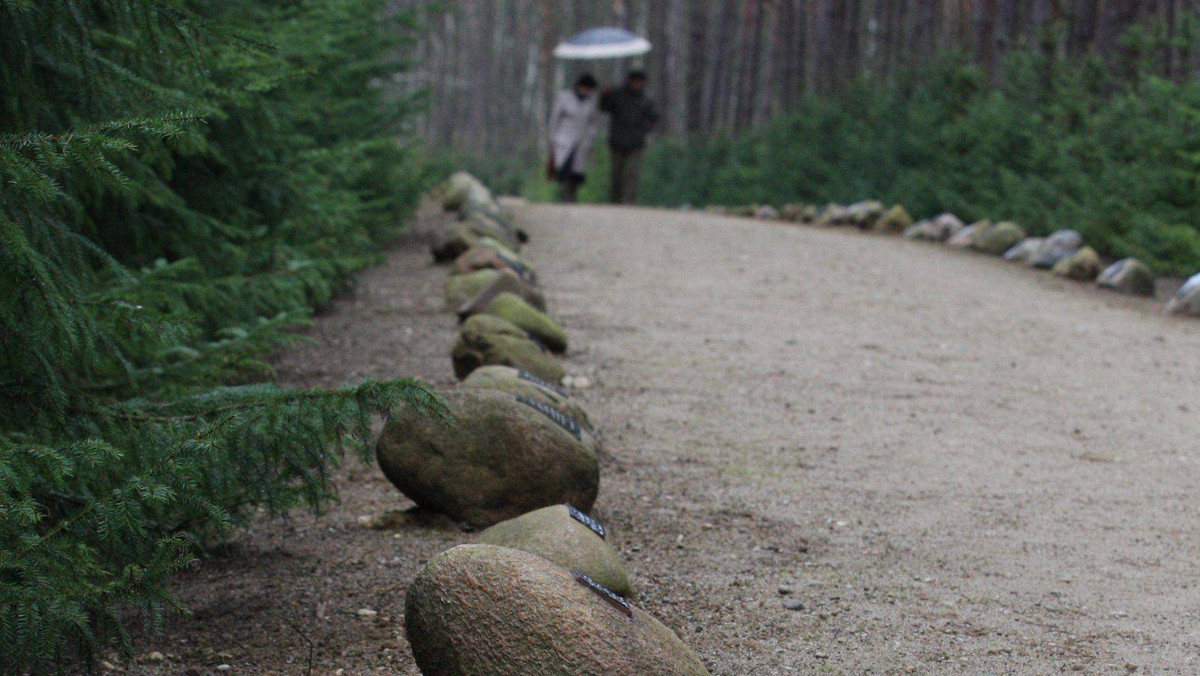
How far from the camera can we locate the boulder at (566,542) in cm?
299

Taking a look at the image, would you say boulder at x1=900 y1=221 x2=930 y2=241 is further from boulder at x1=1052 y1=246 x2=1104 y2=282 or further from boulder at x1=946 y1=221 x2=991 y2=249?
boulder at x1=1052 y1=246 x2=1104 y2=282

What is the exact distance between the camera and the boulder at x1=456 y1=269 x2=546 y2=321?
6.54 metres

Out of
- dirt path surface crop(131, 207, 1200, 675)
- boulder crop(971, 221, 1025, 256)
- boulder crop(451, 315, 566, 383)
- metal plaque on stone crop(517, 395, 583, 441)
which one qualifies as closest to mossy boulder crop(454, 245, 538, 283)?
dirt path surface crop(131, 207, 1200, 675)

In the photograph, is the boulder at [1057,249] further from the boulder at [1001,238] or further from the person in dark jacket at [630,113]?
the person in dark jacket at [630,113]

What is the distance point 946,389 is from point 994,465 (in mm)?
1295

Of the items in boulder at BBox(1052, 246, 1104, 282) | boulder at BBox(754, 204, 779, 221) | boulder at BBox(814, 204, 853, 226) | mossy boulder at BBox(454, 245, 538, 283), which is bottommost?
boulder at BBox(754, 204, 779, 221)

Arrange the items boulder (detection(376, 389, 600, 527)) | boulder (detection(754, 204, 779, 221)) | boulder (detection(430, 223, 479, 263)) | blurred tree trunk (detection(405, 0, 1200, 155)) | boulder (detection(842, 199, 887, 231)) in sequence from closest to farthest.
→ boulder (detection(376, 389, 600, 527)) → boulder (detection(430, 223, 479, 263)) → blurred tree trunk (detection(405, 0, 1200, 155)) → boulder (detection(842, 199, 887, 231)) → boulder (detection(754, 204, 779, 221))

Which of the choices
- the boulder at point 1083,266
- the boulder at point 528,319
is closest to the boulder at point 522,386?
the boulder at point 528,319

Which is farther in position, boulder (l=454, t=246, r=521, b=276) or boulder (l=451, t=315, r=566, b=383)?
boulder (l=454, t=246, r=521, b=276)

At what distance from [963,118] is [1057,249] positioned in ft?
11.2

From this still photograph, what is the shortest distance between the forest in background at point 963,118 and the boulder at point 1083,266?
0.24m

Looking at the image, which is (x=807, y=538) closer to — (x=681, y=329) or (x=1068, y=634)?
(x=1068, y=634)

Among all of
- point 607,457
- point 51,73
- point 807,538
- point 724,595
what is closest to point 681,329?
point 607,457

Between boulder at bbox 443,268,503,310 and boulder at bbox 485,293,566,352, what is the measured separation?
903 millimetres
